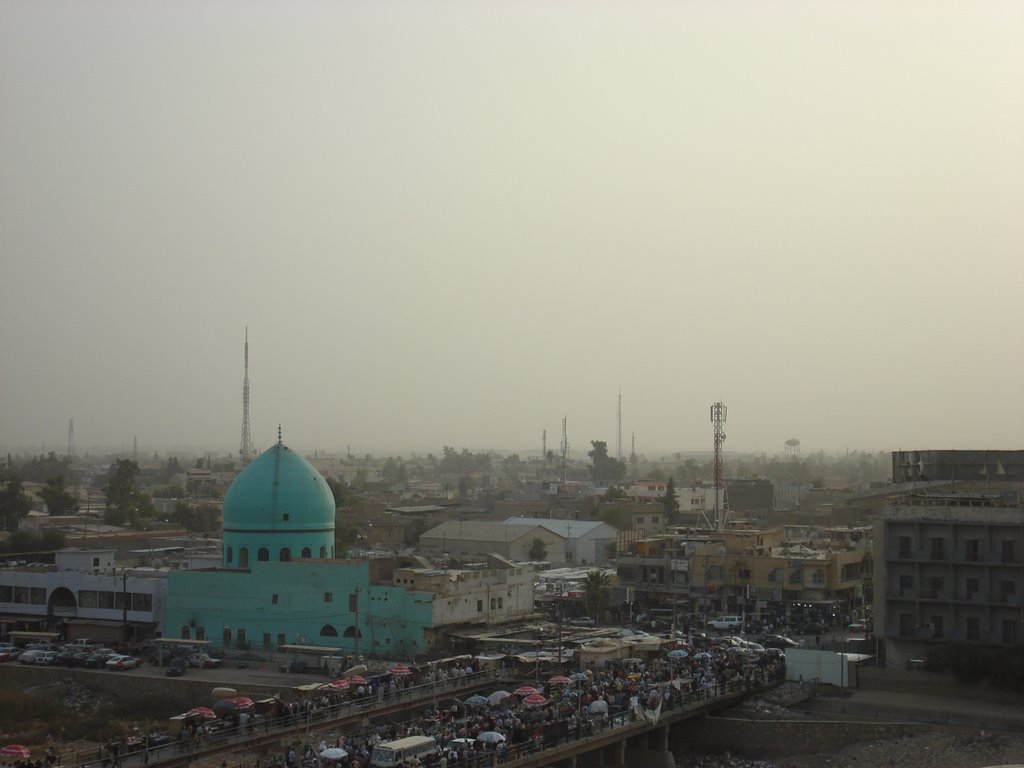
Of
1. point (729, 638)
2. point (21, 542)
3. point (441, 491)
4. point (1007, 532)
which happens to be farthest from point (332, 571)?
point (441, 491)

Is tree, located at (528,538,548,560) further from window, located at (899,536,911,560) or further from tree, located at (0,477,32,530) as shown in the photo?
window, located at (899,536,911,560)

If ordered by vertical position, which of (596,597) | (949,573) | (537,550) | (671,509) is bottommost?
(596,597)

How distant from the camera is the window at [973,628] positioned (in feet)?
101

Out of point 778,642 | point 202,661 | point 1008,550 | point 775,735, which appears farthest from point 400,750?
point 778,642

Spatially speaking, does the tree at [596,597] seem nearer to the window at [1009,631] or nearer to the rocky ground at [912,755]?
the rocky ground at [912,755]

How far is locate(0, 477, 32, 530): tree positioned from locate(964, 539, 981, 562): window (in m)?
49.3

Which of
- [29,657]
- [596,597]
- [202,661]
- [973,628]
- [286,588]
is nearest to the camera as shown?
[973,628]

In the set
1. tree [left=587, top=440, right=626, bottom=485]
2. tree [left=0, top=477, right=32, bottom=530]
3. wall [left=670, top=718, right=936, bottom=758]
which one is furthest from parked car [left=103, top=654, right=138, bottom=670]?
tree [left=587, top=440, right=626, bottom=485]

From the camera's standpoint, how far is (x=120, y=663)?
1355 inches

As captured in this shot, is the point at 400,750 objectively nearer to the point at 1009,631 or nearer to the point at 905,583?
the point at 905,583

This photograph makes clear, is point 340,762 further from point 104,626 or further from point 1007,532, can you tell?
point 104,626

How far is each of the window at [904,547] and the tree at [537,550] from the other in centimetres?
2777

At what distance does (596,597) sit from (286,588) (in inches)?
396

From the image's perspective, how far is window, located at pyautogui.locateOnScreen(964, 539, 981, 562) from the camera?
3080 cm
